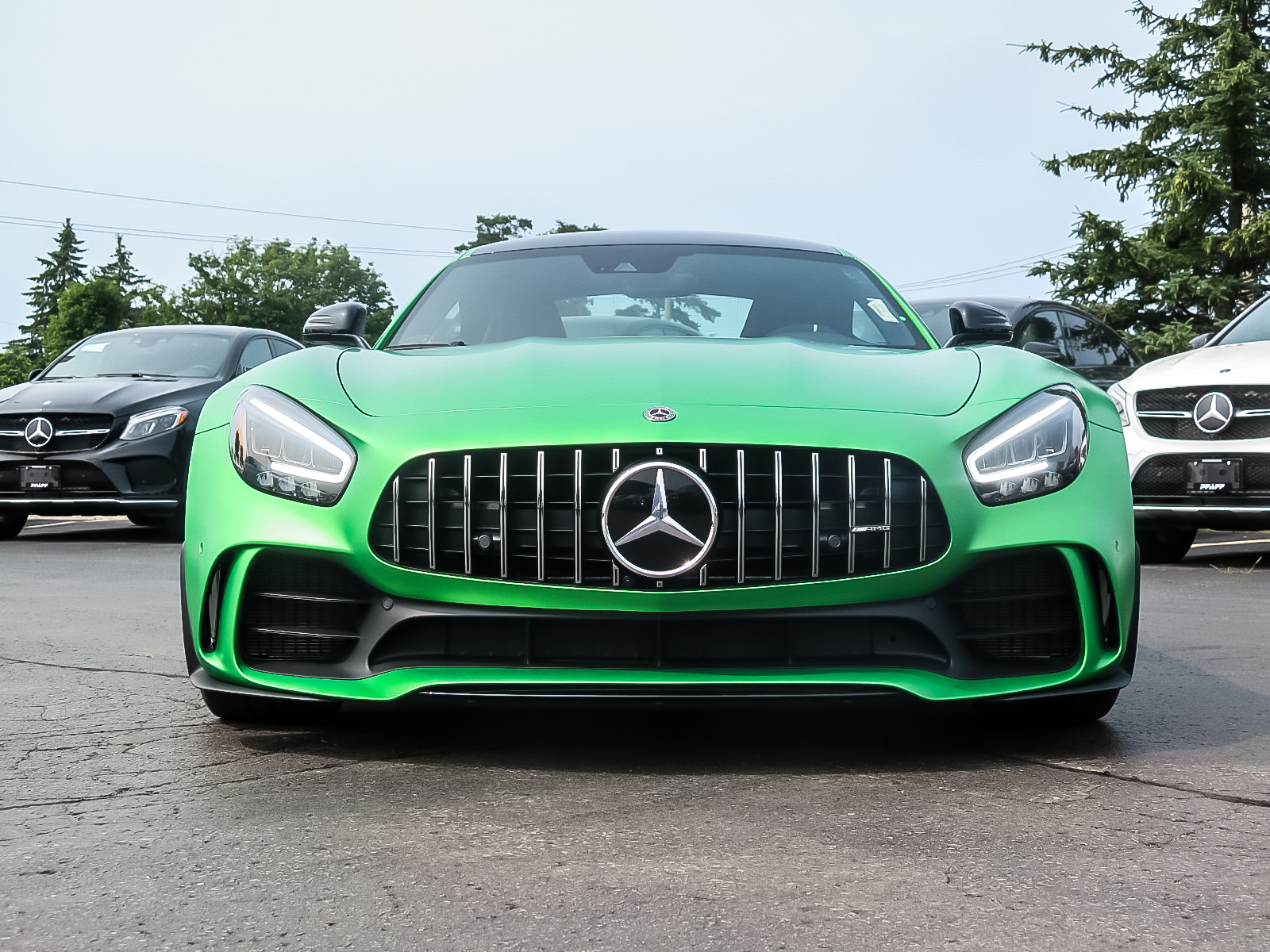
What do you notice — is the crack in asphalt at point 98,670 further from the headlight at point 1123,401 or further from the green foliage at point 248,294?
the green foliage at point 248,294

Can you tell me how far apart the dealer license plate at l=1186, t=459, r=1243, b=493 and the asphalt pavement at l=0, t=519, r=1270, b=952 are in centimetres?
366

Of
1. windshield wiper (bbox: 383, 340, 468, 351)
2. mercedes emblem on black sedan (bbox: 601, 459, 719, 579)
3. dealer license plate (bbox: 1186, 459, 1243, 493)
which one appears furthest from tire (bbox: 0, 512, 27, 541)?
mercedes emblem on black sedan (bbox: 601, 459, 719, 579)

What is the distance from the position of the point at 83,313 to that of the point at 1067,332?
84.7 m

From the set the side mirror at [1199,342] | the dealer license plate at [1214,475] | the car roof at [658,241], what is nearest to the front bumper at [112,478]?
the car roof at [658,241]

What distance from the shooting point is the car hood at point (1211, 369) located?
26.2ft

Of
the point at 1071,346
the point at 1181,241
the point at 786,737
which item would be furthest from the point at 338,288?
the point at 786,737

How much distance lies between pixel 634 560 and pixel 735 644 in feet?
0.96

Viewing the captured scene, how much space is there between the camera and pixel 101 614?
6371mm

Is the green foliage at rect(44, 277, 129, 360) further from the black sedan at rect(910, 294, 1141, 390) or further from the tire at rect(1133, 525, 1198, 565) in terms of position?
the tire at rect(1133, 525, 1198, 565)

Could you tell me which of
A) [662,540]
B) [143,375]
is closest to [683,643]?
[662,540]

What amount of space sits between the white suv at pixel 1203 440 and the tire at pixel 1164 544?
509 mm

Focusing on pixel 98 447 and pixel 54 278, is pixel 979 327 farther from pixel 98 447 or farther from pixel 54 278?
pixel 54 278

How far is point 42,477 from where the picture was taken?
417 inches

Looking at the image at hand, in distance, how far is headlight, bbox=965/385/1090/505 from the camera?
11.1ft
